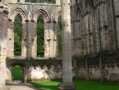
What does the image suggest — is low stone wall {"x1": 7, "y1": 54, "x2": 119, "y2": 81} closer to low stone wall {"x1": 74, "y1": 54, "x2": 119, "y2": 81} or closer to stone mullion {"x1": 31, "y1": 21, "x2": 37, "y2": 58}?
low stone wall {"x1": 74, "y1": 54, "x2": 119, "y2": 81}

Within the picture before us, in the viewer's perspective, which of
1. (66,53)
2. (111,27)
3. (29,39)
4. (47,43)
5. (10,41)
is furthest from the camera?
(47,43)

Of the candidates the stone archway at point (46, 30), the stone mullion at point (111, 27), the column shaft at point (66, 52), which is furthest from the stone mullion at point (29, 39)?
the column shaft at point (66, 52)

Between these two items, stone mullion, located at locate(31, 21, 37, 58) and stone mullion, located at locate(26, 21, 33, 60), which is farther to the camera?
stone mullion, located at locate(31, 21, 37, 58)

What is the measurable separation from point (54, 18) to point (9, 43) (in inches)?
230

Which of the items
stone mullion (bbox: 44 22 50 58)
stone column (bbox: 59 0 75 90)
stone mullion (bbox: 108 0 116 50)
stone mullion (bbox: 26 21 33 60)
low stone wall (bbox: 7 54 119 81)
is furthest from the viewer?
stone mullion (bbox: 44 22 50 58)

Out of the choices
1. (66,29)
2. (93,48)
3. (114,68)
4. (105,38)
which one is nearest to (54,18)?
(93,48)

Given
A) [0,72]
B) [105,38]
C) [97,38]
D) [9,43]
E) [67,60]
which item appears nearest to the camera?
[0,72]

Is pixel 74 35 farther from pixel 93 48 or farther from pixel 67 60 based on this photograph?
pixel 67 60

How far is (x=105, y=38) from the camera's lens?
20891 millimetres

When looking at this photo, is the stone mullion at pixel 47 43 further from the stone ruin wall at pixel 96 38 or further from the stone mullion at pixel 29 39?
the stone ruin wall at pixel 96 38

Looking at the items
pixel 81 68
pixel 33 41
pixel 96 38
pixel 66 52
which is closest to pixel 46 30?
pixel 33 41

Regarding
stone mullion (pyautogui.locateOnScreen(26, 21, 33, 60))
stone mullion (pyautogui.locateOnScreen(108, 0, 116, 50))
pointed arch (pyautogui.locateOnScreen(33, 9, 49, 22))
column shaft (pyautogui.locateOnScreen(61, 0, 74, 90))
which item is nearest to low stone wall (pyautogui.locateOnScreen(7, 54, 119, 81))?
stone mullion (pyautogui.locateOnScreen(26, 21, 33, 60))

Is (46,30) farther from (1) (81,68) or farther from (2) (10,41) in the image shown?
(1) (81,68)

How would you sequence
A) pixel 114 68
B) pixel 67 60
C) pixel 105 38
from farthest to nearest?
pixel 105 38 → pixel 114 68 → pixel 67 60
